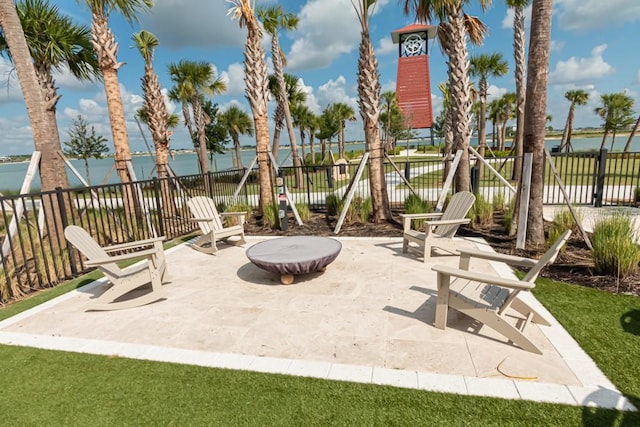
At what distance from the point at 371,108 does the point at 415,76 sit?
61.3 feet

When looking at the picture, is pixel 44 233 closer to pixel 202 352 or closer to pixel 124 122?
pixel 124 122

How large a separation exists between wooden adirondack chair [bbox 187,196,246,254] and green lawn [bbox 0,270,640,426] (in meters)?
3.28

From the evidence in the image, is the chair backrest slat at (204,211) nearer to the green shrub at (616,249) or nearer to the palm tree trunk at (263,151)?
the palm tree trunk at (263,151)

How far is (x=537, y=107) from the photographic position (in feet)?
17.5

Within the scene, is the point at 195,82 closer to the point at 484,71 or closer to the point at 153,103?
the point at 153,103

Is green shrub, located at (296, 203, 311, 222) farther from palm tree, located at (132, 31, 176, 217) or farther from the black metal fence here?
palm tree, located at (132, 31, 176, 217)

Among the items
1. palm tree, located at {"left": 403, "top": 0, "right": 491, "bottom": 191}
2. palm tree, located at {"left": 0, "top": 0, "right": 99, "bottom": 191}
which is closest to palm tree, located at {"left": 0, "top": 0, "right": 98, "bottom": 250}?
palm tree, located at {"left": 0, "top": 0, "right": 99, "bottom": 191}

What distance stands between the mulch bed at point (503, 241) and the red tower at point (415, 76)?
692 inches

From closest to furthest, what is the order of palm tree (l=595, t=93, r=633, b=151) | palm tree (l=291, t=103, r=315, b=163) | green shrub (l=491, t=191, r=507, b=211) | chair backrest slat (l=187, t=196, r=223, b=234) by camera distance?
1. chair backrest slat (l=187, t=196, r=223, b=234)
2. green shrub (l=491, t=191, r=507, b=211)
3. palm tree (l=595, t=93, r=633, b=151)
4. palm tree (l=291, t=103, r=315, b=163)

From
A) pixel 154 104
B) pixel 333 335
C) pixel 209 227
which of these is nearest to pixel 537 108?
pixel 333 335

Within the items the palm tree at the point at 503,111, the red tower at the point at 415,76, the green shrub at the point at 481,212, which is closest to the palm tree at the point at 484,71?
the red tower at the point at 415,76

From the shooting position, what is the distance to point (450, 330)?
322 centimetres

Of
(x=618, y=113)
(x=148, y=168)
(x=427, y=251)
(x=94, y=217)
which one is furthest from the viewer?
(x=148, y=168)

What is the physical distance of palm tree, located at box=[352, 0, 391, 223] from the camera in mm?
7657
